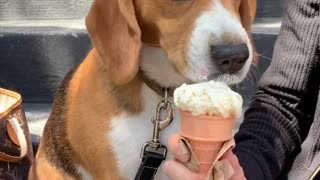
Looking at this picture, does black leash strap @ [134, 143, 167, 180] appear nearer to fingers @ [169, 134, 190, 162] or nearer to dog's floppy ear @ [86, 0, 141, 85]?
dog's floppy ear @ [86, 0, 141, 85]

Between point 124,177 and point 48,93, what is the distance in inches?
66.8

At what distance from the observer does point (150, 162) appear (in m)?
1.95

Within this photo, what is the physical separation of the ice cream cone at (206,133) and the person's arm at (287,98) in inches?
19.3

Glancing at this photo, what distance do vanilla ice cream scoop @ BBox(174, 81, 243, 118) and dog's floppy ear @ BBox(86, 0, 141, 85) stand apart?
560mm

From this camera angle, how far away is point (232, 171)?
1357mm

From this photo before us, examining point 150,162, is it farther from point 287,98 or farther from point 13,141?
point 13,141

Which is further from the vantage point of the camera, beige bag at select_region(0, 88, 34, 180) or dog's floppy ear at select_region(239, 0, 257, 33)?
beige bag at select_region(0, 88, 34, 180)

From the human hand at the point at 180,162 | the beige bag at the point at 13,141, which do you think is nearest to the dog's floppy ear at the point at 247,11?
the human hand at the point at 180,162

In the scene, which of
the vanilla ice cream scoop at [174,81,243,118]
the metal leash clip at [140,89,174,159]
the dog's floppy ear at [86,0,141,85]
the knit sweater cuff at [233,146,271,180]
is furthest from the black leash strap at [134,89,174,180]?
the vanilla ice cream scoop at [174,81,243,118]

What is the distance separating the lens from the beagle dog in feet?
5.48

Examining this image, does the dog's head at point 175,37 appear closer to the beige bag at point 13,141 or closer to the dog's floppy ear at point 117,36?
the dog's floppy ear at point 117,36

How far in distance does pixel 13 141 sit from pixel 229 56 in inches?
45.7

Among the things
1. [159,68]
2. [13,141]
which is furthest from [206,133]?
[13,141]

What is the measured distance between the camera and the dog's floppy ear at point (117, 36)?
184cm
